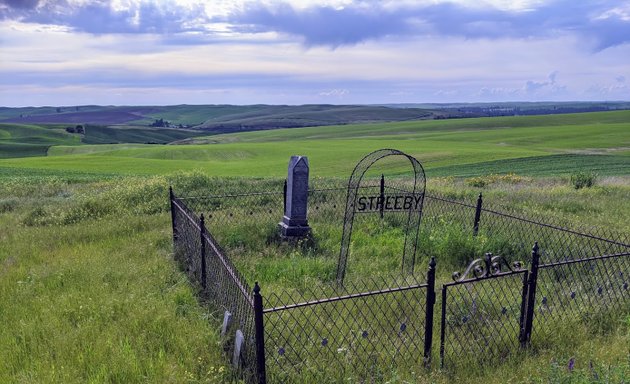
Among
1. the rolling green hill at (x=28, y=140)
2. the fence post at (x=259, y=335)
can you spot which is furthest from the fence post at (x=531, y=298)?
the rolling green hill at (x=28, y=140)

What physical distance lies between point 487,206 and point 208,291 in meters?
8.57

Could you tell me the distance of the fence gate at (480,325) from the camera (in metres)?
4.46

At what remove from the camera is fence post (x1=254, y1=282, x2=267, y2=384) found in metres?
3.57

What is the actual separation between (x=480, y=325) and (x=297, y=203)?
4761 mm

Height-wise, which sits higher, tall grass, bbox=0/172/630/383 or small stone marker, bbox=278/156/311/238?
small stone marker, bbox=278/156/311/238

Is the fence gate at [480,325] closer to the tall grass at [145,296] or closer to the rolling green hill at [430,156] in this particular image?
the tall grass at [145,296]

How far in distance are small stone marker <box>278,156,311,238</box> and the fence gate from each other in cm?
391

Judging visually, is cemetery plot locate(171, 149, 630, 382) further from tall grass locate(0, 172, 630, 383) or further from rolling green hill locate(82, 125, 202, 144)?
rolling green hill locate(82, 125, 202, 144)

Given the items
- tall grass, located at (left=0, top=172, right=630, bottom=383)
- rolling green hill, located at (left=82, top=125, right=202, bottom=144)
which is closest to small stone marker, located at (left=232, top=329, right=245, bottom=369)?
tall grass, located at (left=0, top=172, right=630, bottom=383)

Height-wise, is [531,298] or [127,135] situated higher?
[531,298]

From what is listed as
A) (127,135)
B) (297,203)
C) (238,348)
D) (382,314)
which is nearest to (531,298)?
(382,314)

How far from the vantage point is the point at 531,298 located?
467 centimetres

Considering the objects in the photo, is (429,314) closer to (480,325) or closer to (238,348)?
(480,325)

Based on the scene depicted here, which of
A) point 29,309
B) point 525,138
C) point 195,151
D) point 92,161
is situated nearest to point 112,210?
point 29,309
